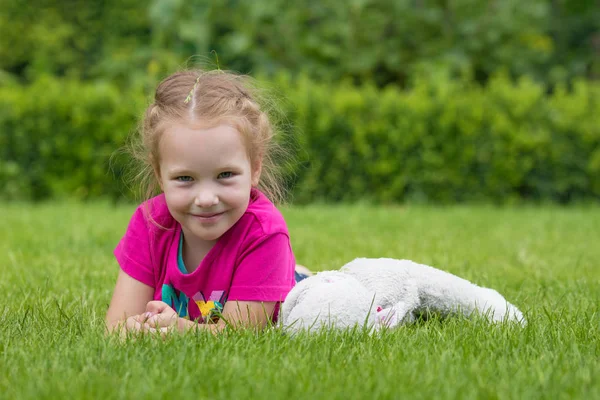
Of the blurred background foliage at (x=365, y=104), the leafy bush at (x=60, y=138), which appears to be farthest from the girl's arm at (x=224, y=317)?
the leafy bush at (x=60, y=138)

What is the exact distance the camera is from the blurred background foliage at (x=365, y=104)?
749 cm

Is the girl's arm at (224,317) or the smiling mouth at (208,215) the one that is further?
the smiling mouth at (208,215)

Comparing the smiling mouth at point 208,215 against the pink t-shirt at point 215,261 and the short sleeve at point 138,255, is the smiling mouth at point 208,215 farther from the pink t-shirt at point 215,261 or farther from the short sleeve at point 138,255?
the short sleeve at point 138,255

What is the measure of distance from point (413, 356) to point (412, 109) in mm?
5646

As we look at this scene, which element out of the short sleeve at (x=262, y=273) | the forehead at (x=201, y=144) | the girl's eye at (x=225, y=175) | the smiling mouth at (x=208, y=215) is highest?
the forehead at (x=201, y=144)

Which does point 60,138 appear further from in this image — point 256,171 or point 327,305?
point 327,305

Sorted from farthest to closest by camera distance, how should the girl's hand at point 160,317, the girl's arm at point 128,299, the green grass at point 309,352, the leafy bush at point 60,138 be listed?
the leafy bush at point 60,138 → the girl's arm at point 128,299 → the girl's hand at point 160,317 → the green grass at point 309,352

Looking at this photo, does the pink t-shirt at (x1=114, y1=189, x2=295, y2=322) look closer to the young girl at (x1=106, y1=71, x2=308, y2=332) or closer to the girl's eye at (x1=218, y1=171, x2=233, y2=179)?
the young girl at (x1=106, y1=71, x2=308, y2=332)

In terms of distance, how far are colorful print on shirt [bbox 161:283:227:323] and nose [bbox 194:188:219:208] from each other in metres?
0.36

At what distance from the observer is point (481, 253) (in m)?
4.57

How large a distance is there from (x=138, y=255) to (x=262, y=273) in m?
0.48

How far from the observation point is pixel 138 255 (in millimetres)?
2762

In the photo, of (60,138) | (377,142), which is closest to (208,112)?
(377,142)

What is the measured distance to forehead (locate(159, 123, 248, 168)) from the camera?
2452 millimetres
